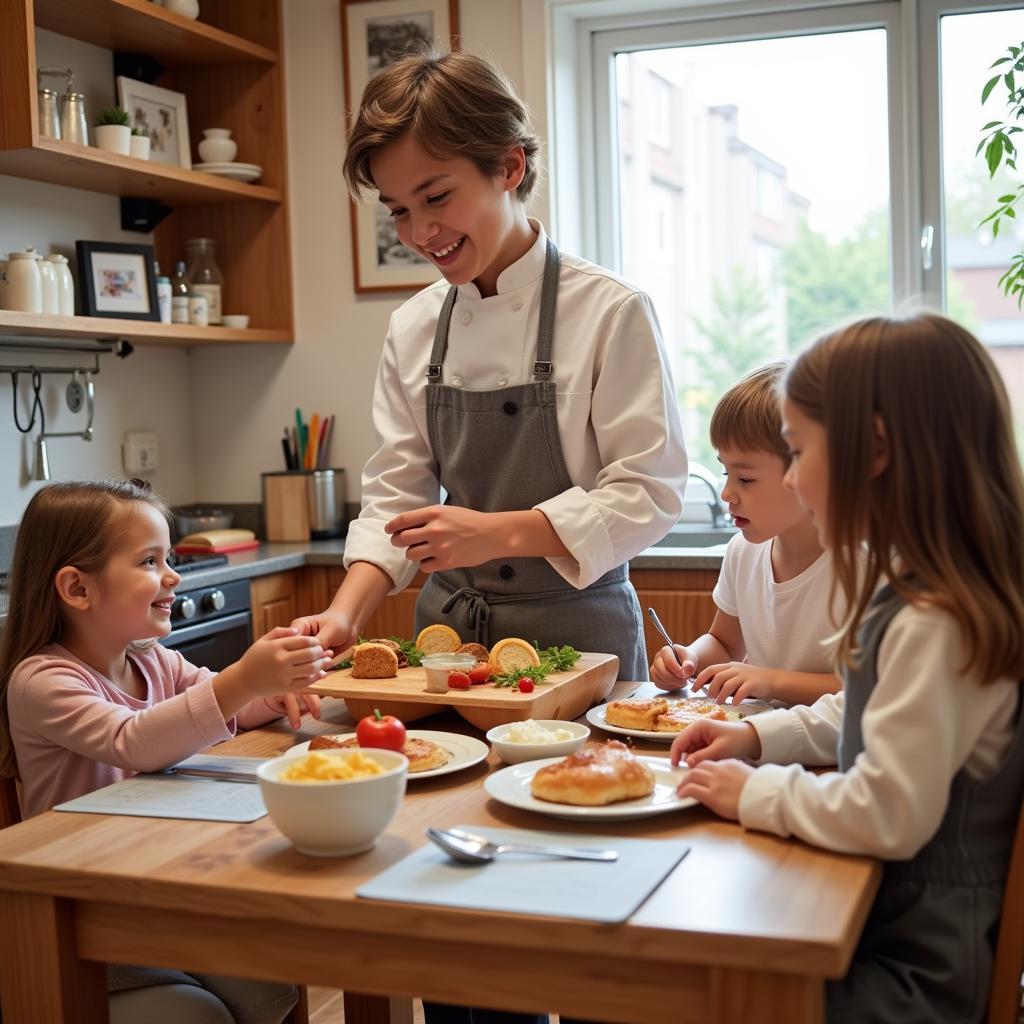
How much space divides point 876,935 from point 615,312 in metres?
1.01

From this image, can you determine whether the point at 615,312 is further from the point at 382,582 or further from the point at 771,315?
the point at 771,315

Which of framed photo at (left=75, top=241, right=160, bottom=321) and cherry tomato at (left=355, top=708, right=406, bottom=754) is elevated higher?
framed photo at (left=75, top=241, right=160, bottom=321)

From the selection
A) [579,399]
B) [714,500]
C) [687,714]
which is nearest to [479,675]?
[687,714]

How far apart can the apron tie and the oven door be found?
1.20m

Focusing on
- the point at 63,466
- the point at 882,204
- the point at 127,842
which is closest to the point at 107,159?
the point at 63,466

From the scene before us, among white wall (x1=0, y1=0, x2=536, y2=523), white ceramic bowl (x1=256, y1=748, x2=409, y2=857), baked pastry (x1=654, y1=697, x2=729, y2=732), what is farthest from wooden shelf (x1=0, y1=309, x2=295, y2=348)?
white ceramic bowl (x1=256, y1=748, x2=409, y2=857)

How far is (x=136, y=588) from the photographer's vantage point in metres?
1.74

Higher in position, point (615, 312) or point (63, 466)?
point (615, 312)

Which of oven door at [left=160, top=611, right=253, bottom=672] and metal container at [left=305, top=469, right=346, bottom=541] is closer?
oven door at [left=160, top=611, right=253, bottom=672]

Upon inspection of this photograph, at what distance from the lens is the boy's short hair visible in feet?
5.98

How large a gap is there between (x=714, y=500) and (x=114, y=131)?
1.88 m

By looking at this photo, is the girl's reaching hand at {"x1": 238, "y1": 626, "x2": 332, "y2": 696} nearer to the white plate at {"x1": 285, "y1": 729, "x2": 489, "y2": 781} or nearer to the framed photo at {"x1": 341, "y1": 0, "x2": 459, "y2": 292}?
the white plate at {"x1": 285, "y1": 729, "x2": 489, "y2": 781}

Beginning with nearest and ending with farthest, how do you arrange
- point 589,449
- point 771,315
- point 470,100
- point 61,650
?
point 61,650, point 470,100, point 589,449, point 771,315

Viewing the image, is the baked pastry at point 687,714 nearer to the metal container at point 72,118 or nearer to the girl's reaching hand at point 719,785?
the girl's reaching hand at point 719,785
